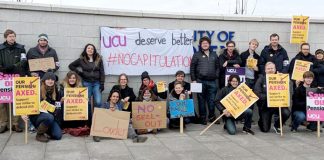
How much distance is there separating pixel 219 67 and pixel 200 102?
907 millimetres

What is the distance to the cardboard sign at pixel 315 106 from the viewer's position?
8367mm

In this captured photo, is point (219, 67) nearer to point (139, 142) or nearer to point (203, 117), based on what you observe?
point (203, 117)

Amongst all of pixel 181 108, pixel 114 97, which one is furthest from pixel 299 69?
pixel 114 97

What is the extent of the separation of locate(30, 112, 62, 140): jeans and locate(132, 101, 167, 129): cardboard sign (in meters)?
1.47

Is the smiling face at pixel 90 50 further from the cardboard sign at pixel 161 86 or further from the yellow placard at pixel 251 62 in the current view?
the yellow placard at pixel 251 62

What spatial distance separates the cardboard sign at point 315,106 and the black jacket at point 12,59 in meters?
5.70

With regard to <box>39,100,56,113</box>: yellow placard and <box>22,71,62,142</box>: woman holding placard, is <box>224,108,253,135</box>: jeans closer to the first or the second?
<box>22,71,62,142</box>: woman holding placard

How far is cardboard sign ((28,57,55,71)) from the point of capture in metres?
8.41

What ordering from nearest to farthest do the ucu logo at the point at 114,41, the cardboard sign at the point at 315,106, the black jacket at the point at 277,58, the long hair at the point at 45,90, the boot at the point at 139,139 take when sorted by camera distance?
the boot at the point at 139,139, the long hair at the point at 45,90, the cardboard sign at the point at 315,106, the ucu logo at the point at 114,41, the black jacket at the point at 277,58

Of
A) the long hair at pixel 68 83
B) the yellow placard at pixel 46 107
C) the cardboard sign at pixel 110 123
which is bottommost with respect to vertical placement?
the cardboard sign at pixel 110 123

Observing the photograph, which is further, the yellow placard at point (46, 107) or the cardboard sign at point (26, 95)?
the yellow placard at point (46, 107)

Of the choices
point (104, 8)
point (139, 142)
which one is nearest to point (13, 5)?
point (104, 8)

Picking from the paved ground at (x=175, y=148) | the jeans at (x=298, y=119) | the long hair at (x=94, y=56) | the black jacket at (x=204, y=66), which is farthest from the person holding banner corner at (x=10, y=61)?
the jeans at (x=298, y=119)

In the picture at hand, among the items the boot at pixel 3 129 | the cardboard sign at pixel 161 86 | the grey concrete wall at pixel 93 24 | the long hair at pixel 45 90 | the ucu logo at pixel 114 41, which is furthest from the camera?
the ucu logo at pixel 114 41
